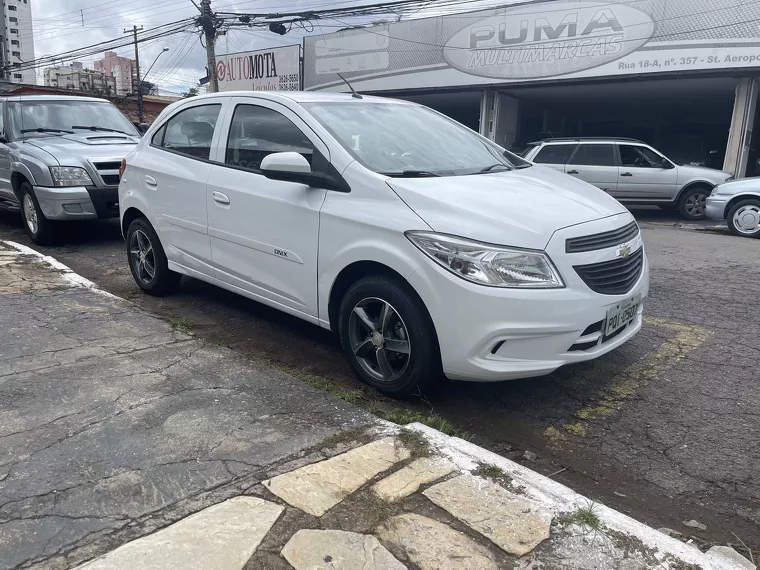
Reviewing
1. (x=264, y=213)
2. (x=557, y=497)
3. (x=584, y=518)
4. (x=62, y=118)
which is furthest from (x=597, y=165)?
(x=584, y=518)

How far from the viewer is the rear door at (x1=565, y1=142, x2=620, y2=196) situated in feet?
43.5

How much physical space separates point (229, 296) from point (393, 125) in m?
2.46

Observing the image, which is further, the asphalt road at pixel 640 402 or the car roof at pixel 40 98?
the car roof at pixel 40 98

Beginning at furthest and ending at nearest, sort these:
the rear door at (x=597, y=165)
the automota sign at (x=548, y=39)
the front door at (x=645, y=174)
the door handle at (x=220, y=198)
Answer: the automota sign at (x=548, y=39)
the rear door at (x=597, y=165)
the front door at (x=645, y=174)
the door handle at (x=220, y=198)

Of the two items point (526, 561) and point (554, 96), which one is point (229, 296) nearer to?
point (526, 561)

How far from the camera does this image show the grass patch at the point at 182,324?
4695 mm

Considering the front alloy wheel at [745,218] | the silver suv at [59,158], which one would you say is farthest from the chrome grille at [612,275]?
the front alloy wheel at [745,218]

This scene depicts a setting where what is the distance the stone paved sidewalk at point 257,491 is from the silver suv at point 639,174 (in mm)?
11179

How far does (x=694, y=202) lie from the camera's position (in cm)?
1289

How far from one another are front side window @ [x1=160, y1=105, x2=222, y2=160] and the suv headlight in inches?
102

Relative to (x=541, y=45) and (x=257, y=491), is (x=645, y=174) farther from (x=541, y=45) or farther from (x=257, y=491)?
(x=257, y=491)

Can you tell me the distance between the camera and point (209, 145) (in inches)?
190

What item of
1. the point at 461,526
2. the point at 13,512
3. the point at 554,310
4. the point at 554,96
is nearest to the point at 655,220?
the point at 554,96

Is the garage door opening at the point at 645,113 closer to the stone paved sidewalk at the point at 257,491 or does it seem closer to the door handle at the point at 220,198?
the door handle at the point at 220,198
